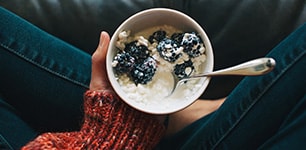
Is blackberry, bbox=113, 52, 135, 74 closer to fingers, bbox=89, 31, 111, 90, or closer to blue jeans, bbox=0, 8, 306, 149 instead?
fingers, bbox=89, 31, 111, 90

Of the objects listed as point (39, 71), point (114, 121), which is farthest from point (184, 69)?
point (39, 71)

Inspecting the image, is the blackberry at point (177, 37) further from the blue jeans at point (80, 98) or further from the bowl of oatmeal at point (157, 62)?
the blue jeans at point (80, 98)

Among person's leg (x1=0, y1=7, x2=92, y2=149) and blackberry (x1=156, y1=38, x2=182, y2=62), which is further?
person's leg (x1=0, y1=7, x2=92, y2=149)

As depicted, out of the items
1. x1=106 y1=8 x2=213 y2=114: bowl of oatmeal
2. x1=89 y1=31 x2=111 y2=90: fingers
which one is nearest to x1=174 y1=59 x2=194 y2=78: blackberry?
x1=106 y1=8 x2=213 y2=114: bowl of oatmeal

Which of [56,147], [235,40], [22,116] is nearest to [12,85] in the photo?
[22,116]

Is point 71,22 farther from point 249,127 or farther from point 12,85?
point 249,127

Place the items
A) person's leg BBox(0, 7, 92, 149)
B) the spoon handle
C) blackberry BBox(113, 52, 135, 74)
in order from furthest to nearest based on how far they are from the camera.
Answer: person's leg BBox(0, 7, 92, 149) < blackberry BBox(113, 52, 135, 74) < the spoon handle

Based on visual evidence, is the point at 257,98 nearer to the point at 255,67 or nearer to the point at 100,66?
the point at 255,67
